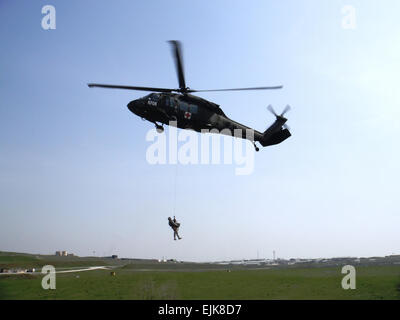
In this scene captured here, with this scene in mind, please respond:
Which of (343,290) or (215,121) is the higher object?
(215,121)

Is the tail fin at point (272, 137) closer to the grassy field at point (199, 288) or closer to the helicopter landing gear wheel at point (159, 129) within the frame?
the helicopter landing gear wheel at point (159, 129)

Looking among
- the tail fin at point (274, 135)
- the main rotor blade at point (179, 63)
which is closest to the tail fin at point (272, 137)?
the tail fin at point (274, 135)

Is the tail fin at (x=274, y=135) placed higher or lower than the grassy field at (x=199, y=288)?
higher

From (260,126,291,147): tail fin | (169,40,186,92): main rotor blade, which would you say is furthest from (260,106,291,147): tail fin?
(169,40,186,92): main rotor blade

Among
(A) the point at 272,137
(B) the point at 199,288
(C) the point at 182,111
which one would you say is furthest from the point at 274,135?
(B) the point at 199,288

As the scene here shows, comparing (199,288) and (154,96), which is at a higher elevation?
(154,96)

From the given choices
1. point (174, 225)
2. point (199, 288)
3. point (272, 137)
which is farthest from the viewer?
point (199, 288)

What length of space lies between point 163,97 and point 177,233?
10.7 metres

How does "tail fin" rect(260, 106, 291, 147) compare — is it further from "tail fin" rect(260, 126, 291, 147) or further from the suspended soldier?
the suspended soldier

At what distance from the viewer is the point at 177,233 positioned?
24656mm

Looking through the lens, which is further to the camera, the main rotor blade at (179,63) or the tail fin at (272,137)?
the tail fin at (272,137)

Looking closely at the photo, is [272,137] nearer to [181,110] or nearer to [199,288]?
[181,110]
